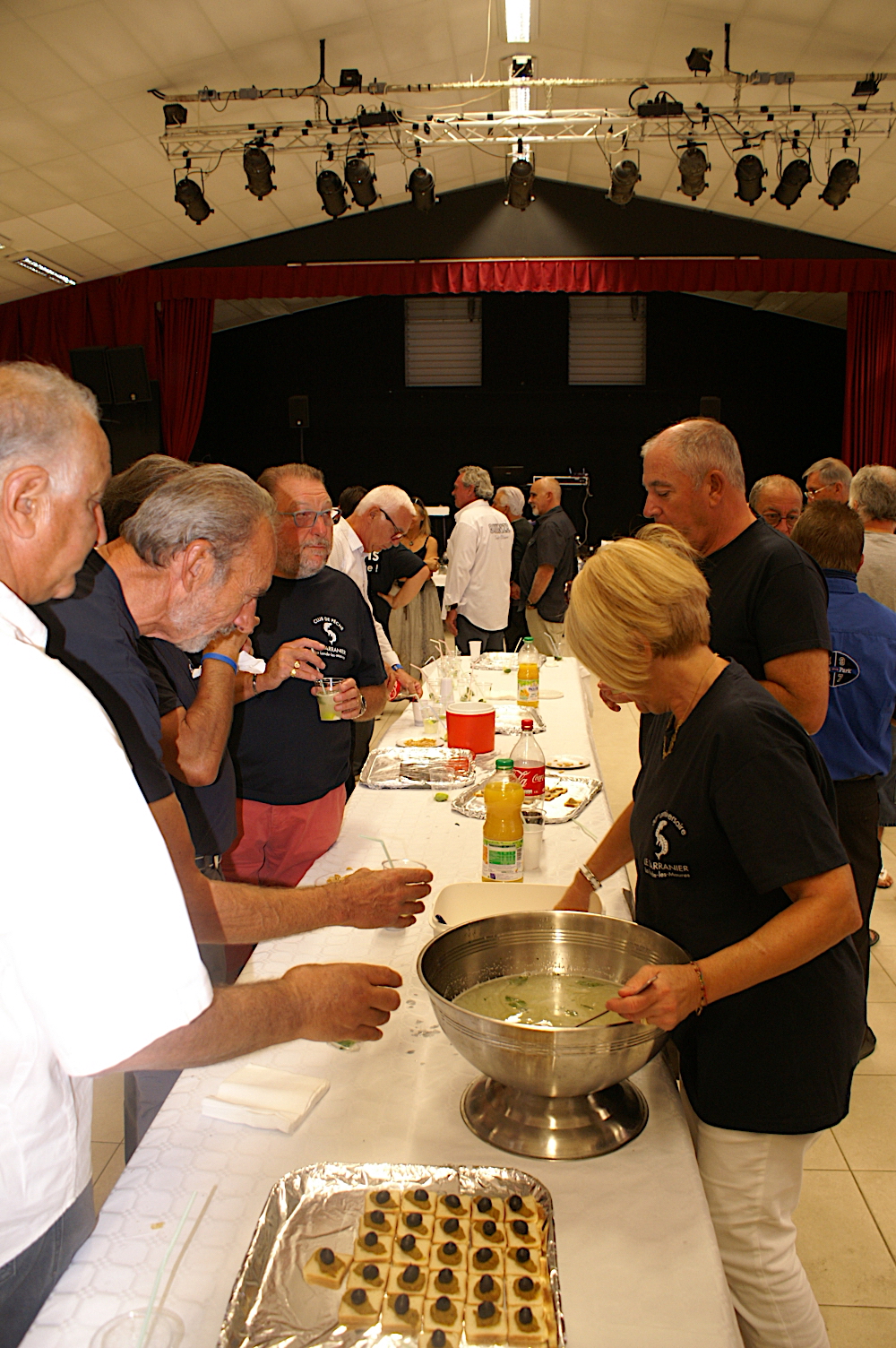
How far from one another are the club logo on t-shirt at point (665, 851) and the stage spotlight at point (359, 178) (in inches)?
253

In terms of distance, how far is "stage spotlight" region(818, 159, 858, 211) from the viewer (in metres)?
6.36

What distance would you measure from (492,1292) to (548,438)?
12.0 meters

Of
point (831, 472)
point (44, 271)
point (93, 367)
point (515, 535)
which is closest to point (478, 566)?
point (515, 535)

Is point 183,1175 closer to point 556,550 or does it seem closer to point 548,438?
point 556,550

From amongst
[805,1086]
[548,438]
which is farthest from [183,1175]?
[548,438]

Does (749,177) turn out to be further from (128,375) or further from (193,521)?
(193,521)

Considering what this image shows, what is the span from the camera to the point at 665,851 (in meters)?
1.35

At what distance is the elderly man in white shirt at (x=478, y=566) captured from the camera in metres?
6.15

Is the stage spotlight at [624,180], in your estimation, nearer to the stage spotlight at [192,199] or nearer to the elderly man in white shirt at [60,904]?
the stage spotlight at [192,199]

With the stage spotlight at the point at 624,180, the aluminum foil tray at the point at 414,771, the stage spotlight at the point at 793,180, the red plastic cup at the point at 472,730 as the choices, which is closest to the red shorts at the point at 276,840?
the aluminum foil tray at the point at 414,771

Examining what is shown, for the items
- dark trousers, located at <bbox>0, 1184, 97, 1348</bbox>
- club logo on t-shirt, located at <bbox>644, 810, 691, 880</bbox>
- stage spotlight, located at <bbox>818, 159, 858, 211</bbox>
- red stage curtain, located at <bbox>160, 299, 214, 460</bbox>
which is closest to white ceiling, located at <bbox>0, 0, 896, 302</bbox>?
stage spotlight, located at <bbox>818, 159, 858, 211</bbox>

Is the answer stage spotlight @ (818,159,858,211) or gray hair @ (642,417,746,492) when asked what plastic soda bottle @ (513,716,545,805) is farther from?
stage spotlight @ (818,159,858,211)

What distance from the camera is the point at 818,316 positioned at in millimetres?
11812

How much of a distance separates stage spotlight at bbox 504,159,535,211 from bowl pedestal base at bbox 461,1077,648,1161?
6.92 m
